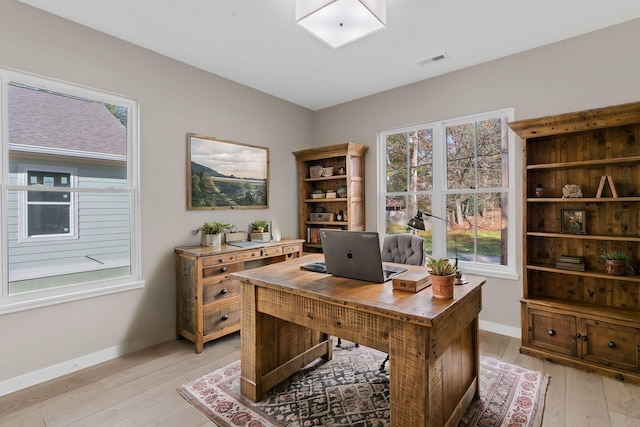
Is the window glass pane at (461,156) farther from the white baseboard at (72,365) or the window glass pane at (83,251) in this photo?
the white baseboard at (72,365)

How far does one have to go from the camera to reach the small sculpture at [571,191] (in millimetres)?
2639

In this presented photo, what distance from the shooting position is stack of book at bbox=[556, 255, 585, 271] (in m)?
Answer: 2.67

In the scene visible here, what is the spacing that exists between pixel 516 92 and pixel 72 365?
4630mm

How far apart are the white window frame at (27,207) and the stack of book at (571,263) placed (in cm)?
416

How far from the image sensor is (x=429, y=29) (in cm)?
264

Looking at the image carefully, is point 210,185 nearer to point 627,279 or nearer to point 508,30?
point 508,30

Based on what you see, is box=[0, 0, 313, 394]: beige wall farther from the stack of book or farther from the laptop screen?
the stack of book

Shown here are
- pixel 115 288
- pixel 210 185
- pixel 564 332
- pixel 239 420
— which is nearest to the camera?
pixel 239 420

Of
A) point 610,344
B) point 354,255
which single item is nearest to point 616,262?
point 610,344

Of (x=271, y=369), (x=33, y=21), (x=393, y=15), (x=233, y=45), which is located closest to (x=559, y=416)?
(x=271, y=369)

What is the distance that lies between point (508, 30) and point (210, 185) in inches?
→ 125

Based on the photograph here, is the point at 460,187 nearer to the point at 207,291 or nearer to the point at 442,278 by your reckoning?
the point at 442,278

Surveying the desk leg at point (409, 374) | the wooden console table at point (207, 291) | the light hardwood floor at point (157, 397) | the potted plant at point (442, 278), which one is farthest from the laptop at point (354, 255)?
the wooden console table at point (207, 291)

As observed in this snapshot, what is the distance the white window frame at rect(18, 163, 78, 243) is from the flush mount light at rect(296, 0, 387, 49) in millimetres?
2214
